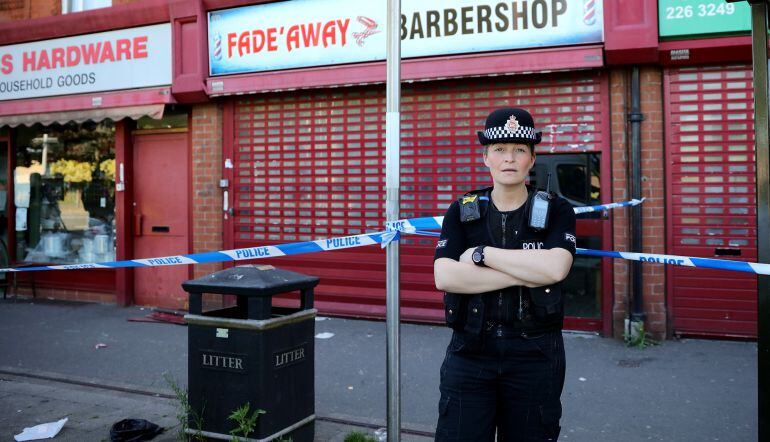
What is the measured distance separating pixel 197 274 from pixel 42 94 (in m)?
4.12

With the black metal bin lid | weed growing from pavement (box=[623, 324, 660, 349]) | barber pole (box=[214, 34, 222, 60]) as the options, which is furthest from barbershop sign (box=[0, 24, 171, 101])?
weed growing from pavement (box=[623, 324, 660, 349])

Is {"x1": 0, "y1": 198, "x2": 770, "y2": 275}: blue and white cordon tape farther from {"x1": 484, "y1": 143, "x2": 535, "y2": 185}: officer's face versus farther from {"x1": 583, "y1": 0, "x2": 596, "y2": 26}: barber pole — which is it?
{"x1": 583, "y1": 0, "x2": 596, "y2": 26}: barber pole

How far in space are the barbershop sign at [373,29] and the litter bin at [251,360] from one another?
4704mm

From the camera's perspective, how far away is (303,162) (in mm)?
9008

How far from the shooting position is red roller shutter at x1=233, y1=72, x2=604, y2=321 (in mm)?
7777

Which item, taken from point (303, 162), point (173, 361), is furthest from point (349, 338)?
point (303, 162)

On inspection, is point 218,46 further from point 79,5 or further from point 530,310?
point 530,310

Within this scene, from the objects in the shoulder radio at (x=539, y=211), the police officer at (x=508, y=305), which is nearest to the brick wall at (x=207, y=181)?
the police officer at (x=508, y=305)

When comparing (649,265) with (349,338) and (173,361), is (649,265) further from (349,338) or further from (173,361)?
(173,361)

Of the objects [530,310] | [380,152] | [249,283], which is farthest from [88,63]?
[530,310]

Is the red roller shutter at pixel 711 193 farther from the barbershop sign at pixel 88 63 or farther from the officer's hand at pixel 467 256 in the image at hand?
the barbershop sign at pixel 88 63

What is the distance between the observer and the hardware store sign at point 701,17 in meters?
6.86

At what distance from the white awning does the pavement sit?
3088 mm

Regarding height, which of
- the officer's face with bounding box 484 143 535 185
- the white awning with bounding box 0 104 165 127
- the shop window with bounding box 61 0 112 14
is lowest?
the officer's face with bounding box 484 143 535 185
